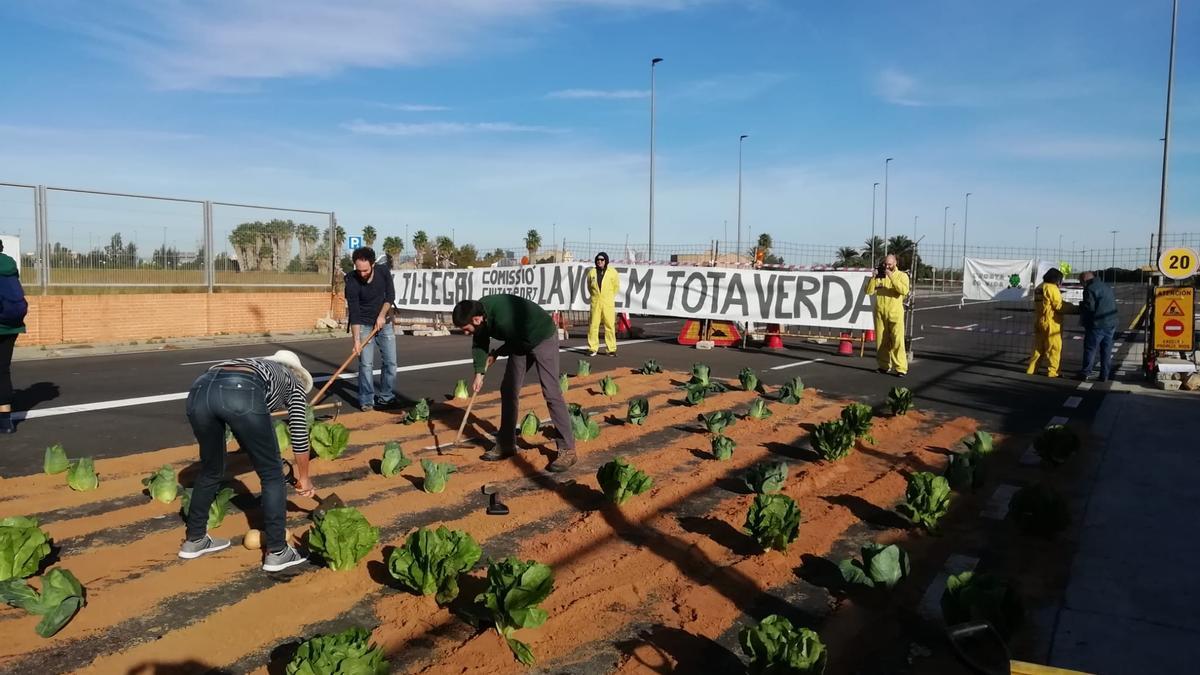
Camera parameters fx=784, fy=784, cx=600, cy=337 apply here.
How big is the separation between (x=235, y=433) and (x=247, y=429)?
0.08 metres

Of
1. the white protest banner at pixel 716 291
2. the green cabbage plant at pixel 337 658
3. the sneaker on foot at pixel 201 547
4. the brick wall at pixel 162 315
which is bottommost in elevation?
the sneaker on foot at pixel 201 547

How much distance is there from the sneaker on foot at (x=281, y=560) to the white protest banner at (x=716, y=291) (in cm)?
1129

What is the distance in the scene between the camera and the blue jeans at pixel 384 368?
8898 mm

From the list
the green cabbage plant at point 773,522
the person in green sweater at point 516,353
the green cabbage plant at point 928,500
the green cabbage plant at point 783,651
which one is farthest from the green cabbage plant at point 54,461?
the green cabbage plant at point 928,500

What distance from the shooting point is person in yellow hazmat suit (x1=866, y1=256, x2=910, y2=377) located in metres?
12.8

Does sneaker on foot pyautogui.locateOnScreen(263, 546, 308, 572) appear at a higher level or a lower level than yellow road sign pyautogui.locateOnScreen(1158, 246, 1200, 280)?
lower

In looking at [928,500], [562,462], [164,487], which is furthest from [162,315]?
[928,500]

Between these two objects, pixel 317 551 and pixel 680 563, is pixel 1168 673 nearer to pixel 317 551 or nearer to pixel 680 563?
pixel 680 563

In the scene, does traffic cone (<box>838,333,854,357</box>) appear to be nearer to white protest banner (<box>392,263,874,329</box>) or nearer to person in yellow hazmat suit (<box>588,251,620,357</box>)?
white protest banner (<box>392,263,874,329</box>)

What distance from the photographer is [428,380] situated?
11570mm

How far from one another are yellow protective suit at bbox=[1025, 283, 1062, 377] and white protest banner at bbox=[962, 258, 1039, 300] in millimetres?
13183

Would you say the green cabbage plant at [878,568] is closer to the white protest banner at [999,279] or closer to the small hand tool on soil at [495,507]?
the small hand tool on soil at [495,507]

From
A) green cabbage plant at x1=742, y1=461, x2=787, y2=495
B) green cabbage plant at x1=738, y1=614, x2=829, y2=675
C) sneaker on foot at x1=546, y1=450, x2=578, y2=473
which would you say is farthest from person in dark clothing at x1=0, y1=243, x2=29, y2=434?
green cabbage plant at x1=738, y1=614, x2=829, y2=675

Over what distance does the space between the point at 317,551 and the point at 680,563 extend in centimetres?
213
